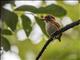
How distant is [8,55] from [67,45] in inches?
16.9

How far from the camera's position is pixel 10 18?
0.53m

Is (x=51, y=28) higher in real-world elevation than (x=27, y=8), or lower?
lower

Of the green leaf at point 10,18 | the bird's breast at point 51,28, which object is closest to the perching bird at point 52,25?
the bird's breast at point 51,28

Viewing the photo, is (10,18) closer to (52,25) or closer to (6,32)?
(6,32)

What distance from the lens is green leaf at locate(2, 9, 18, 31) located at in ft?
1.74

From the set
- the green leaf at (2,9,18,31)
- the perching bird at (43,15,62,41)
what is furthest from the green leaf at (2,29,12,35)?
the perching bird at (43,15,62,41)

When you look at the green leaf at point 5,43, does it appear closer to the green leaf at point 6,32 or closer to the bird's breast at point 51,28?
the green leaf at point 6,32

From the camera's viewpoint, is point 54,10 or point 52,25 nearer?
point 54,10

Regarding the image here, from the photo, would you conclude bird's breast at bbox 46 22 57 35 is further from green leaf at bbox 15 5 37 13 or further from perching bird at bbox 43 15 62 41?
green leaf at bbox 15 5 37 13

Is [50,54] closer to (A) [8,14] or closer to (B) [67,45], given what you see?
(B) [67,45]

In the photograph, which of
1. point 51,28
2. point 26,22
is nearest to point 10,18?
point 26,22

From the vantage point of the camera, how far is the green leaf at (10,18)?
530 millimetres

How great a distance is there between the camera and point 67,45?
40.3 inches

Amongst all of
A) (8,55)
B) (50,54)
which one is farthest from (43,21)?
(50,54)
